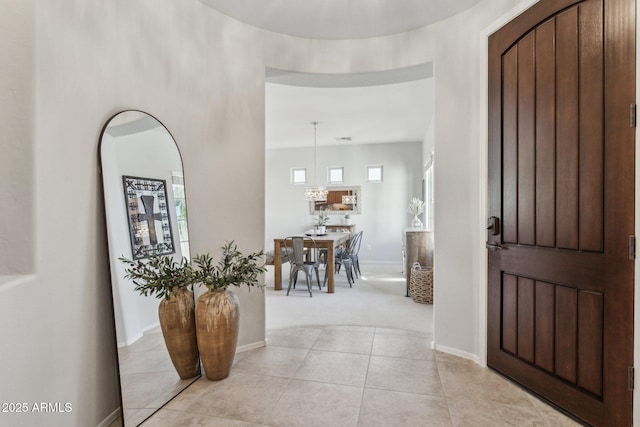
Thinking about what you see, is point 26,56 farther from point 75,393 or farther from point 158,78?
point 75,393

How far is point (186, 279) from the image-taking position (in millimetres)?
2191

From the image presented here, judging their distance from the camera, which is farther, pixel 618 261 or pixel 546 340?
pixel 546 340

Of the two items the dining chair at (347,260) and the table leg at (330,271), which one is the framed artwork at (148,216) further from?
the dining chair at (347,260)

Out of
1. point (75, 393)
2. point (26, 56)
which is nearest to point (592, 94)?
point (26, 56)

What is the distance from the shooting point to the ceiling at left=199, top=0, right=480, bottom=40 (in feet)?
8.37

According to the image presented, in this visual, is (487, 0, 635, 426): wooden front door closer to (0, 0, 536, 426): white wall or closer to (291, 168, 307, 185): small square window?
(0, 0, 536, 426): white wall

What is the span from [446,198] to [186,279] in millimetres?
2020

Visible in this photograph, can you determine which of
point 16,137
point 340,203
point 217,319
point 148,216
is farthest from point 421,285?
point 340,203

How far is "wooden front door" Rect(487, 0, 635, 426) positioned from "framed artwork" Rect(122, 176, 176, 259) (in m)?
2.21

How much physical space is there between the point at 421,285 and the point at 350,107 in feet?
9.26

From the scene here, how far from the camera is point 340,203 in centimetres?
834

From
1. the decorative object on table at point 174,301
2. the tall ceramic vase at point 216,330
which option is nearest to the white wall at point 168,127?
the decorative object on table at point 174,301

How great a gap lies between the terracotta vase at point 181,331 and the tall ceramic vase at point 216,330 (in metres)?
0.07

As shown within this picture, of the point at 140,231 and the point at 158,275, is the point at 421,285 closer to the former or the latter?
the point at 158,275
